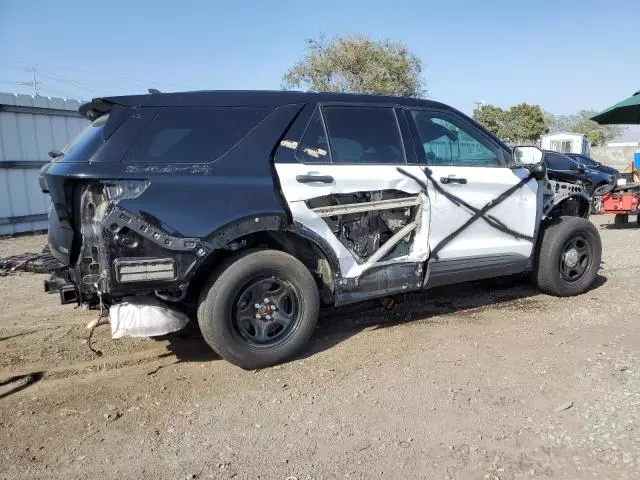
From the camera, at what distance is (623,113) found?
39.7ft

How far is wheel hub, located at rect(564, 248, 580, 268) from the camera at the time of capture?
5.59 meters

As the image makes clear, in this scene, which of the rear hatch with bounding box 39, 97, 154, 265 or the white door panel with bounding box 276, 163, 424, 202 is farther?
the white door panel with bounding box 276, 163, 424, 202

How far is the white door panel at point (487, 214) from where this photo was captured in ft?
14.9

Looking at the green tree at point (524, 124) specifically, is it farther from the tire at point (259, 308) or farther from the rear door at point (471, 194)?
the tire at point (259, 308)

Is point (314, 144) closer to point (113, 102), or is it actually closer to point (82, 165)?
point (113, 102)

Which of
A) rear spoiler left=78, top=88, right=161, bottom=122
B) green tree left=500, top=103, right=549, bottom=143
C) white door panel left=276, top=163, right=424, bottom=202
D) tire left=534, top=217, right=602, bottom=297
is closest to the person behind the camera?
rear spoiler left=78, top=88, right=161, bottom=122

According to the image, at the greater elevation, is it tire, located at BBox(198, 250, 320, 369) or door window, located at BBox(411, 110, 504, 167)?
door window, located at BBox(411, 110, 504, 167)

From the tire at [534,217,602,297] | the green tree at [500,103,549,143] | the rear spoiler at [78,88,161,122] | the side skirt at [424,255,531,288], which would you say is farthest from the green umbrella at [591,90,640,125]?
the green tree at [500,103,549,143]

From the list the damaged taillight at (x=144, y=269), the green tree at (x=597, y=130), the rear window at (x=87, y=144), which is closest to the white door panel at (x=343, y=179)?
the damaged taillight at (x=144, y=269)

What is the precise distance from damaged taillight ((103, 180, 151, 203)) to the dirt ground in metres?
1.29

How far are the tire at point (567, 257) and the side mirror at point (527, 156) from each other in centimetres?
81

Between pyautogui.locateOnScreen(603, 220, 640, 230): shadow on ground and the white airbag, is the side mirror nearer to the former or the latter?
the white airbag

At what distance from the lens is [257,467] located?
2.77 m

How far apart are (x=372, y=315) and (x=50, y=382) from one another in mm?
2752
